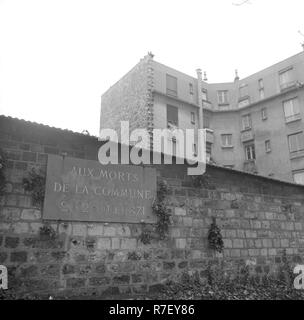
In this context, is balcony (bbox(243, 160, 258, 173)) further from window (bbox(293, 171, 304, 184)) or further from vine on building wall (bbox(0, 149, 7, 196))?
vine on building wall (bbox(0, 149, 7, 196))

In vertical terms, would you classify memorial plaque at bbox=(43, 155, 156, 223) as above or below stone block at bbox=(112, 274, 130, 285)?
above

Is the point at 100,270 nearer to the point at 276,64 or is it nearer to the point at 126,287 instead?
the point at 126,287

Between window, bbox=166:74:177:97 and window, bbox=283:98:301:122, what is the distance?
830 cm

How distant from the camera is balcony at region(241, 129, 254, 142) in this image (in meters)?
26.6

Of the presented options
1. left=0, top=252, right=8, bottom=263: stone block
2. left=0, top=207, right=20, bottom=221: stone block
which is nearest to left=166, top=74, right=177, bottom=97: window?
left=0, top=207, right=20, bottom=221: stone block

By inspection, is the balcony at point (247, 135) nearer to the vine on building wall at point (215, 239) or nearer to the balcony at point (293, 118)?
the balcony at point (293, 118)

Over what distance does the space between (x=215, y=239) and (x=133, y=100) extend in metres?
17.4

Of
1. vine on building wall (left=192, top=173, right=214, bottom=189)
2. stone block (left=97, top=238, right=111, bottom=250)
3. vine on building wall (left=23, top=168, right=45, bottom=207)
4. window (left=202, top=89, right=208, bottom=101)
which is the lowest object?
stone block (left=97, top=238, right=111, bottom=250)

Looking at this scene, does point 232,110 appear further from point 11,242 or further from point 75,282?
point 11,242
